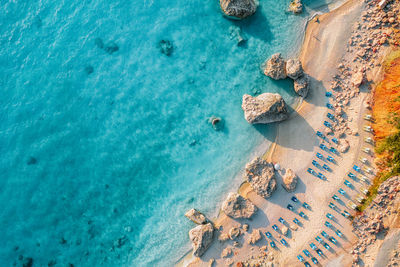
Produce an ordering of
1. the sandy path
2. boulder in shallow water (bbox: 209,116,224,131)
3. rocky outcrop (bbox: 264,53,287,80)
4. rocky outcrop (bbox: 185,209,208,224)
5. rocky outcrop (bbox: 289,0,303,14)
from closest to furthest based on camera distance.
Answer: the sandy path
rocky outcrop (bbox: 185,209,208,224)
rocky outcrop (bbox: 264,53,287,80)
rocky outcrop (bbox: 289,0,303,14)
boulder in shallow water (bbox: 209,116,224,131)

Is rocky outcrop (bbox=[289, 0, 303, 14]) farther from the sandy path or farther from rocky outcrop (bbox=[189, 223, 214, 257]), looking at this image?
rocky outcrop (bbox=[189, 223, 214, 257])

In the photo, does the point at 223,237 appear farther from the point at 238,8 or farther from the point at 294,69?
the point at 238,8

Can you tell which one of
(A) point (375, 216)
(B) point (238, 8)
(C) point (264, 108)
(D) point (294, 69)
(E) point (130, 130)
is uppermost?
(B) point (238, 8)

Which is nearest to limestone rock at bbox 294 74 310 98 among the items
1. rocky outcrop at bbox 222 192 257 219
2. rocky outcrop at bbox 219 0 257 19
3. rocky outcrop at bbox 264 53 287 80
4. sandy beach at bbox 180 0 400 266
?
sandy beach at bbox 180 0 400 266

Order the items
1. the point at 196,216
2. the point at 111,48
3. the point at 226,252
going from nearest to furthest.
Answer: the point at 226,252
the point at 196,216
the point at 111,48

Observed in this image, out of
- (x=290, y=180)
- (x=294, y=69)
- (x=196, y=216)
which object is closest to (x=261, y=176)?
(x=290, y=180)

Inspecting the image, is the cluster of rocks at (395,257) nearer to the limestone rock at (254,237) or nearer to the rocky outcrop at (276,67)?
the limestone rock at (254,237)

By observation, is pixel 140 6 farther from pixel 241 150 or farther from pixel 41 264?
pixel 41 264
